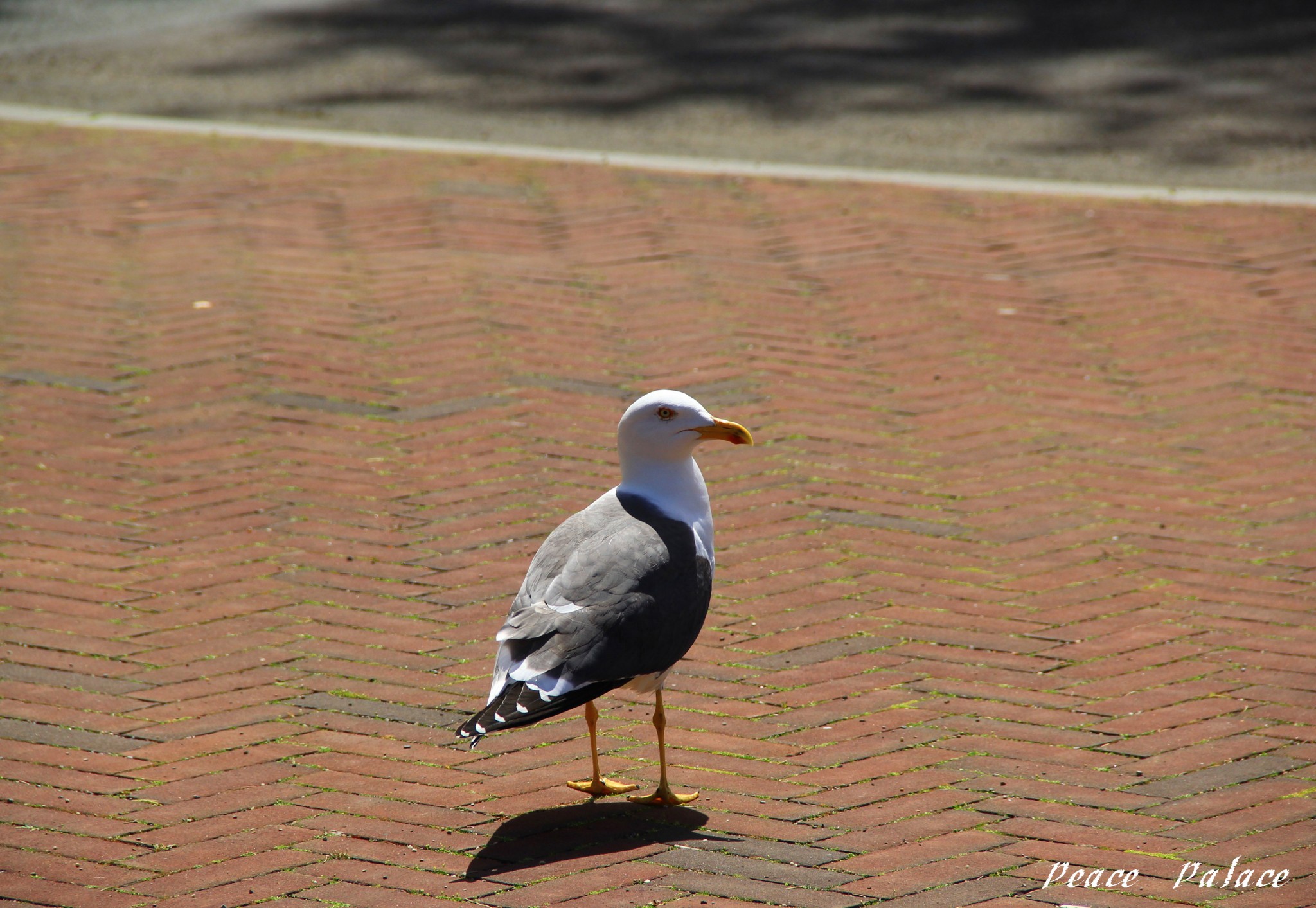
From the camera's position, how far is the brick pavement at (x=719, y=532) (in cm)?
369

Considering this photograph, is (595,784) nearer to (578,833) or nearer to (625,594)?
(578,833)

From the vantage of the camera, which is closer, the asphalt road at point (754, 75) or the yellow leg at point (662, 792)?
the yellow leg at point (662, 792)

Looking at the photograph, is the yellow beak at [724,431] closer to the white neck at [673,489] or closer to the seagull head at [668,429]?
the seagull head at [668,429]

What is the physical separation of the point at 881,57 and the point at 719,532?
24.8ft

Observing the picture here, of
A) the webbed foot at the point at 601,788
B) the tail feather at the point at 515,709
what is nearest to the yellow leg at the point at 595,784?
the webbed foot at the point at 601,788

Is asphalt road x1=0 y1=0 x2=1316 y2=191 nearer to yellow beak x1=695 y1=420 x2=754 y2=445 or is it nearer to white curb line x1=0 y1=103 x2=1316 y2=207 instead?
white curb line x1=0 y1=103 x2=1316 y2=207

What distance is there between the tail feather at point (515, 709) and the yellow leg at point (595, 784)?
0.42 metres

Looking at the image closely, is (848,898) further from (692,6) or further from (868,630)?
(692,6)

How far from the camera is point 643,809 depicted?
12.6ft

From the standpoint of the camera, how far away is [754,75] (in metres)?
11.2

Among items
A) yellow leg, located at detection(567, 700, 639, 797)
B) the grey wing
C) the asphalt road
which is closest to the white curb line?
the asphalt road

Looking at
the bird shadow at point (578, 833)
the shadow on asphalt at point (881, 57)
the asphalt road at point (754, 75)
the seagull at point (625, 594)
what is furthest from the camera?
the shadow on asphalt at point (881, 57)

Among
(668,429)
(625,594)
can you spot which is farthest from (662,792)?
(668,429)

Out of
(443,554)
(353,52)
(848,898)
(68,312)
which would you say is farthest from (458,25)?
(848,898)
